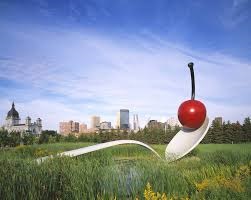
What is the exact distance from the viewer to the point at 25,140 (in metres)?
25.1

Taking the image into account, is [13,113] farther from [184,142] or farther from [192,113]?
[192,113]

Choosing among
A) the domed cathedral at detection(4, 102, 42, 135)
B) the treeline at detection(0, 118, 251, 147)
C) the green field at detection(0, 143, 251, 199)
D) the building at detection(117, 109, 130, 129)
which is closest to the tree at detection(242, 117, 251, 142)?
the treeline at detection(0, 118, 251, 147)

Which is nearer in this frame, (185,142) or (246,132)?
(185,142)

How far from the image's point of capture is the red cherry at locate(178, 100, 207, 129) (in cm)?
1087

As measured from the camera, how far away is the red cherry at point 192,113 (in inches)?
428

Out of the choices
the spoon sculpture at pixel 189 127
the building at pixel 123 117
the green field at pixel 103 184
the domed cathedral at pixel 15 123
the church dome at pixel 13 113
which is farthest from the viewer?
the building at pixel 123 117

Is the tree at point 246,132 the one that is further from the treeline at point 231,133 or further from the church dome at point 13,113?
the church dome at point 13,113

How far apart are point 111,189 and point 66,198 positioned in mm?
666

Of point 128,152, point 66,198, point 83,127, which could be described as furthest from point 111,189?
point 83,127

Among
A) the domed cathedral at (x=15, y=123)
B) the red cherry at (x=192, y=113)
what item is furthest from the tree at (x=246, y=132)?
the domed cathedral at (x=15, y=123)

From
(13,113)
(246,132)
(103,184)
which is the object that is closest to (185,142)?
(103,184)

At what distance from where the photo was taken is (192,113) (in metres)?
10.9

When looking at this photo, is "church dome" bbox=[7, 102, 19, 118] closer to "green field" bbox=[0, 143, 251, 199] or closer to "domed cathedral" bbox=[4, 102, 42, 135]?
"domed cathedral" bbox=[4, 102, 42, 135]

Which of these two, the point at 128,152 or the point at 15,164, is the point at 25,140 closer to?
the point at 128,152
